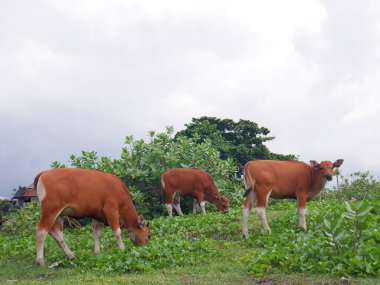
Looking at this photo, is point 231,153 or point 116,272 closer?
point 116,272

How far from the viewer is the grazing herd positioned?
11188mm

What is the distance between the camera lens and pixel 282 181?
45.2 feet

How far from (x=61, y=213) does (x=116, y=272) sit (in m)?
2.20

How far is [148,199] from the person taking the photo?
22.0 m

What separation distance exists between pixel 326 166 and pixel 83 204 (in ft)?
21.6

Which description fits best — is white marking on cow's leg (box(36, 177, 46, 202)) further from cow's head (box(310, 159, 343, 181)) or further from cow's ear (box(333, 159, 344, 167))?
cow's ear (box(333, 159, 344, 167))

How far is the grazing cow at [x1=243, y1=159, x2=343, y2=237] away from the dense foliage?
8.04 m

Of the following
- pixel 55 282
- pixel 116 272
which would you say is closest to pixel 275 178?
pixel 116 272

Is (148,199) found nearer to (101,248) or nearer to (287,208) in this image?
(287,208)

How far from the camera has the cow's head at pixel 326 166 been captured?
1366cm

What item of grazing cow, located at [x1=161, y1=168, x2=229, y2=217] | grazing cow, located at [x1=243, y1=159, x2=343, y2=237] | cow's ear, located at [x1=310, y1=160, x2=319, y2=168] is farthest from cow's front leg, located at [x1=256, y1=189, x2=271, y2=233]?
grazing cow, located at [x1=161, y1=168, x2=229, y2=217]

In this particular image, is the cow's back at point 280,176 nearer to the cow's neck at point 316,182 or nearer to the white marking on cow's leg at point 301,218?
the cow's neck at point 316,182

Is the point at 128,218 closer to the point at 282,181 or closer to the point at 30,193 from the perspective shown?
the point at 282,181

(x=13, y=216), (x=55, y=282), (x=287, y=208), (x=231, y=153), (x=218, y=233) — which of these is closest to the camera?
(x=55, y=282)
